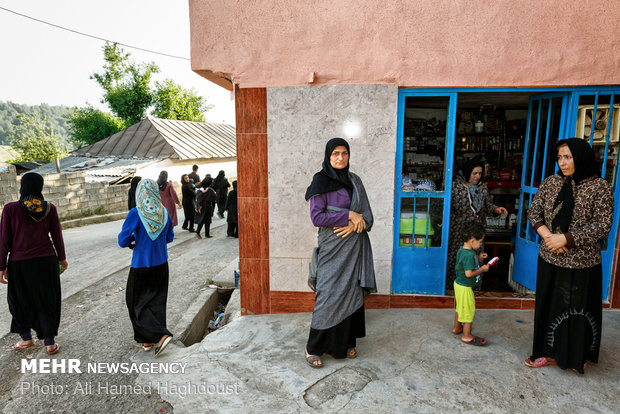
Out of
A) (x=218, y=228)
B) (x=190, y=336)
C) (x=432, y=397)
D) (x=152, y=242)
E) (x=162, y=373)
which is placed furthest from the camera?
(x=218, y=228)

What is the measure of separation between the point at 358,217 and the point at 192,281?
4.02m

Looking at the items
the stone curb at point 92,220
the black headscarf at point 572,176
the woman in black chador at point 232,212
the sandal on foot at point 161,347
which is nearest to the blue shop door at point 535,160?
the black headscarf at point 572,176

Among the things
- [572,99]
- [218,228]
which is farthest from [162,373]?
[218,228]

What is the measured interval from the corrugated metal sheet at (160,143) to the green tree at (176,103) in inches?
461

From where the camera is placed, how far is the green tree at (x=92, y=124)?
103 ft

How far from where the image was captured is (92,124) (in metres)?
31.2

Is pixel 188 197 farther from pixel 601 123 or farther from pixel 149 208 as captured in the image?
pixel 601 123

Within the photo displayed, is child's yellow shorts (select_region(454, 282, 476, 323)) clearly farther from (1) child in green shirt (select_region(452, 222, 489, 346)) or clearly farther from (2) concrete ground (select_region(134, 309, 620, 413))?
(2) concrete ground (select_region(134, 309, 620, 413))

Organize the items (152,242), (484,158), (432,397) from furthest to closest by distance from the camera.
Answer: (484,158), (152,242), (432,397)

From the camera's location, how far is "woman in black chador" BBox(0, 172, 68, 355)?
3.34 metres

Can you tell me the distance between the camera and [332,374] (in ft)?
9.60

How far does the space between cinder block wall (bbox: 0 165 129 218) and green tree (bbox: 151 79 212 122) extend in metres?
21.8

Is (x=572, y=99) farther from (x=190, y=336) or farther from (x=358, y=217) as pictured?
(x=190, y=336)

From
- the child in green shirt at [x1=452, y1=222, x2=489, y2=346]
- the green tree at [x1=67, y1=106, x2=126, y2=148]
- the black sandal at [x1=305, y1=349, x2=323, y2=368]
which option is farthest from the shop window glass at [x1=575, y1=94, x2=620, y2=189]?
the green tree at [x1=67, y1=106, x2=126, y2=148]
